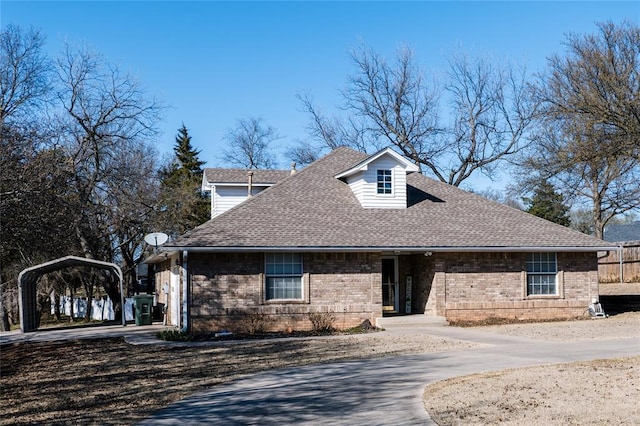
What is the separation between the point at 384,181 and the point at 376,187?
395 millimetres

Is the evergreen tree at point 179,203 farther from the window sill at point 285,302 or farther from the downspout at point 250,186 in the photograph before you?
the window sill at point 285,302

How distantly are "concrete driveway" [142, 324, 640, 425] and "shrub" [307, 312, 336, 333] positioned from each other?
6.16 metres

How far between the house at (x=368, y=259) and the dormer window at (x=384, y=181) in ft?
0.12

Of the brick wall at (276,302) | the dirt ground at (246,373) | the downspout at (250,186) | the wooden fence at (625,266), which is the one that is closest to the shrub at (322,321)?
the brick wall at (276,302)

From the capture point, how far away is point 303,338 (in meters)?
19.6

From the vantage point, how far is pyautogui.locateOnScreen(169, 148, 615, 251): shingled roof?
21.6 m

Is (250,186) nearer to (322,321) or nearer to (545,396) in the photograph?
(322,321)

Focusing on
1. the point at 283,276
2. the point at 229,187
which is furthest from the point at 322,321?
the point at 229,187

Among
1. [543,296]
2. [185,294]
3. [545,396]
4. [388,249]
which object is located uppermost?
[388,249]

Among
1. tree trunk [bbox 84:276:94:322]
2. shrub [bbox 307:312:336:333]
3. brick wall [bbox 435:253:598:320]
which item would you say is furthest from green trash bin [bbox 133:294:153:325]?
tree trunk [bbox 84:276:94:322]

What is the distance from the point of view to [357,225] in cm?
2345

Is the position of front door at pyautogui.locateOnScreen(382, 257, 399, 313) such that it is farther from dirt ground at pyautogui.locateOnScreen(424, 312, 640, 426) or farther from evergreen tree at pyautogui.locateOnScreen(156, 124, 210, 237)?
evergreen tree at pyautogui.locateOnScreen(156, 124, 210, 237)

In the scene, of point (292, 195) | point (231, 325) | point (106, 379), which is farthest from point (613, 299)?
point (106, 379)

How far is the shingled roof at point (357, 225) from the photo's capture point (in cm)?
2158
